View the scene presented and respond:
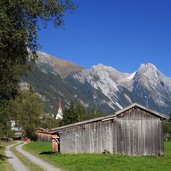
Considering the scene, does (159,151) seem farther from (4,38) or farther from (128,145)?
(4,38)

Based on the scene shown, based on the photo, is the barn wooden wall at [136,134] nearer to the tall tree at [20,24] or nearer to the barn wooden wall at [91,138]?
the barn wooden wall at [91,138]

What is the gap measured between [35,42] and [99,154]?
23.9 meters

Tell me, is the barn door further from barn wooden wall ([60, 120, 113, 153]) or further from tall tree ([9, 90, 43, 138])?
tall tree ([9, 90, 43, 138])

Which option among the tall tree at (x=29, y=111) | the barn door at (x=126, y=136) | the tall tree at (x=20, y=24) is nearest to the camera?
the tall tree at (x=20, y=24)

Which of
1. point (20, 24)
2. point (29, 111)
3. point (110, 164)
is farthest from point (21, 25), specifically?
point (29, 111)

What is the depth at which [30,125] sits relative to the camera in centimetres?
13275

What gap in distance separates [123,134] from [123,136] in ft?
0.76

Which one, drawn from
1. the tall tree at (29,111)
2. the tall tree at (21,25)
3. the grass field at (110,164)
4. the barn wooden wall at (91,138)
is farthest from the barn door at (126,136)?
the tall tree at (29,111)

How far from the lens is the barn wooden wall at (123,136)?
55.3 metres

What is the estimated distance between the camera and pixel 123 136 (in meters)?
55.4

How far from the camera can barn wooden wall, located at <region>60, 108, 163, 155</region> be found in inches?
2178

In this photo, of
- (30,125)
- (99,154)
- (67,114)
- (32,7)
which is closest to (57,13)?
(32,7)

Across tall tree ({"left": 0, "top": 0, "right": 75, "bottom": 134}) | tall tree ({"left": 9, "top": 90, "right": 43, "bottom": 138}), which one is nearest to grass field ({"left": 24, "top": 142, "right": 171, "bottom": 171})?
tall tree ({"left": 0, "top": 0, "right": 75, "bottom": 134})

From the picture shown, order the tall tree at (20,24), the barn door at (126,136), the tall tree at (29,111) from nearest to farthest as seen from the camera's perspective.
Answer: the tall tree at (20,24) < the barn door at (126,136) < the tall tree at (29,111)
